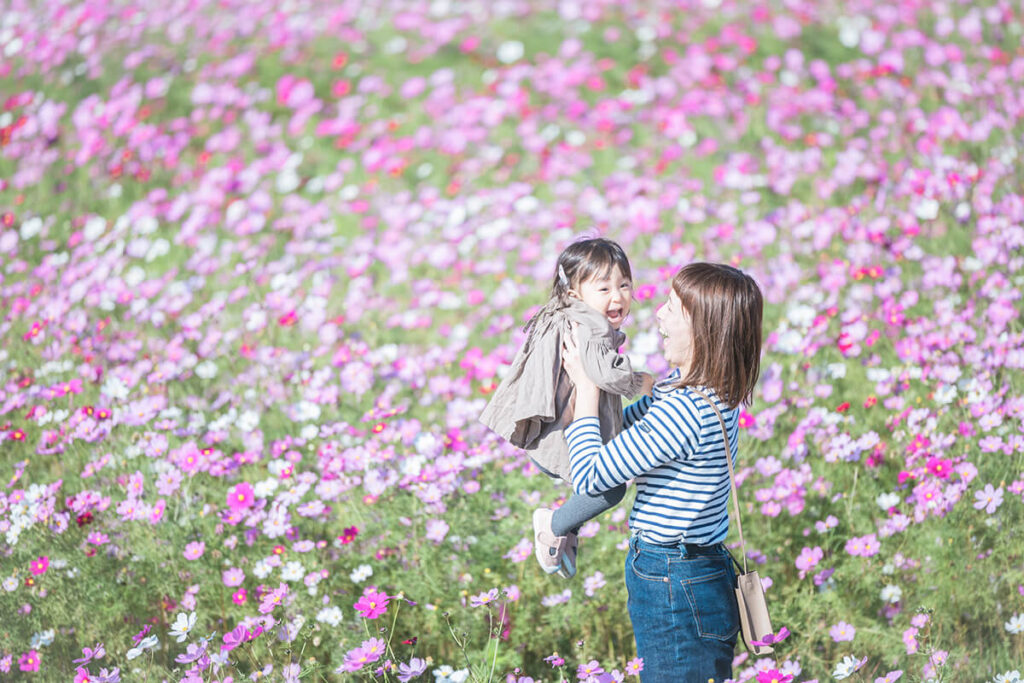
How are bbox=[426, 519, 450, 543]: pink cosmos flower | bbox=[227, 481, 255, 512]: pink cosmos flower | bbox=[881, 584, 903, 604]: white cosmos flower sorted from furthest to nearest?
1. bbox=[227, 481, 255, 512]: pink cosmos flower
2. bbox=[426, 519, 450, 543]: pink cosmos flower
3. bbox=[881, 584, 903, 604]: white cosmos flower

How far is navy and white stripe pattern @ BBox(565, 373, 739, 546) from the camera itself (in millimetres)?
2119

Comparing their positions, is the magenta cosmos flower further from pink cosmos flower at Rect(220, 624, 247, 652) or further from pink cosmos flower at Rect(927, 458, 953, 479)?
pink cosmos flower at Rect(927, 458, 953, 479)

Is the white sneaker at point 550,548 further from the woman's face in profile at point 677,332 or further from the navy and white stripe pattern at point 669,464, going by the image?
the woman's face in profile at point 677,332

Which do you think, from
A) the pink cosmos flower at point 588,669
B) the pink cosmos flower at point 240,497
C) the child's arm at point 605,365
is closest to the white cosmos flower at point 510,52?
the pink cosmos flower at point 240,497

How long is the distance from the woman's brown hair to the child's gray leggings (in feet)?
1.07

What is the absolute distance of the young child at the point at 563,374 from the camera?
225 cm

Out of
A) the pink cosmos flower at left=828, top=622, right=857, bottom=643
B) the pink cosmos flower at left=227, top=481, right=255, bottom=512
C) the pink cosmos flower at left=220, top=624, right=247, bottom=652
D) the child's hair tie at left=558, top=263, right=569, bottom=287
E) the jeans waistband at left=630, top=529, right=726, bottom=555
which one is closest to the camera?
the jeans waistband at left=630, top=529, right=726, bottom=555

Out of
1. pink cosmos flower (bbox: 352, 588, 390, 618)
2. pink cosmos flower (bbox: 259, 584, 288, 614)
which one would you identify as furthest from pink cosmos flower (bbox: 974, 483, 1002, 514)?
pink cosmos flower (bbox: 259, 584, 288, 614)

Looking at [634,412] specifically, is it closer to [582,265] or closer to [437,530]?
[582,265]

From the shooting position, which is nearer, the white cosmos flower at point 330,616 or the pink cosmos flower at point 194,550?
the white cosmos flower at point 330,616

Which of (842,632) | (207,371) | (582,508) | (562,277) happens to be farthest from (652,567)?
(207,371)

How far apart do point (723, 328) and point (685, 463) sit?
1.07ft

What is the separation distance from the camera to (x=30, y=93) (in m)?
8.22

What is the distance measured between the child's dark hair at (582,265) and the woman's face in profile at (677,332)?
13cm
